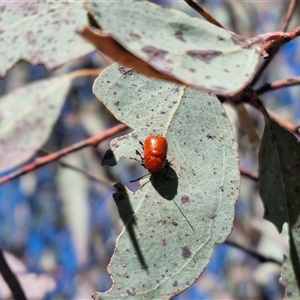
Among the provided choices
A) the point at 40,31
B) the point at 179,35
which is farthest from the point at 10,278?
the point at 179,35

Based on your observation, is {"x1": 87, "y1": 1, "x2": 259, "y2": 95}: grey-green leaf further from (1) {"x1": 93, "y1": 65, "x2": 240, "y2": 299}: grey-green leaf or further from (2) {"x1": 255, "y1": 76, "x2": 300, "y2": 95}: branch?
(2) {"x1": 255, "y1": 76, "x2": 300, "y2": 95}: branch

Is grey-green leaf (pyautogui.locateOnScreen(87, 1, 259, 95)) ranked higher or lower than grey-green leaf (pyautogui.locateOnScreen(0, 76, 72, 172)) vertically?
higher

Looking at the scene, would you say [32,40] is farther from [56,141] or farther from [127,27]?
[56,141]

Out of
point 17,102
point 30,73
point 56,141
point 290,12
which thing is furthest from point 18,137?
point 30,73

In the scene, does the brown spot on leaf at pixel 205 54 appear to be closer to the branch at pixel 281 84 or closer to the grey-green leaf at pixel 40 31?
the grey-green leaf at pixel 40 31

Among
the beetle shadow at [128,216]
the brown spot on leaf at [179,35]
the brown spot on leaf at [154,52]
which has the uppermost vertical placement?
the brown spot on leaf at [154,52]

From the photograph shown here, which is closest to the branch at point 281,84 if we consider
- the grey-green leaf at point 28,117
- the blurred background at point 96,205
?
the grey-green leaf at point 28,117

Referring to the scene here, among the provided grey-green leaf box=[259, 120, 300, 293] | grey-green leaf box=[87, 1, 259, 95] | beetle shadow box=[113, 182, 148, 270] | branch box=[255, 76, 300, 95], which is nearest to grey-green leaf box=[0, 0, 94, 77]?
grey-green leaf box=[87, 1, 259, 95]

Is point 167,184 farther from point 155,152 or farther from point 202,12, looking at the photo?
point 202,12
